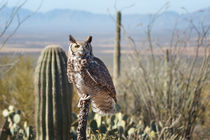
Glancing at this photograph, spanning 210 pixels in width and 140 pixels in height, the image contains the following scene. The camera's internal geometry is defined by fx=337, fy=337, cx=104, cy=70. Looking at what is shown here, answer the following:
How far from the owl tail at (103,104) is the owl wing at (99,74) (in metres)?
0.07

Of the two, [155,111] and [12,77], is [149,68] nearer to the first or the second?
[155,111]

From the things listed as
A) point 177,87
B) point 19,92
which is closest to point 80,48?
point 177,87

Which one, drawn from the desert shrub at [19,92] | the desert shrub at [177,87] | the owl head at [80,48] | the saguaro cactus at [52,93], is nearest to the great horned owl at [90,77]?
the owl head at [80,48]

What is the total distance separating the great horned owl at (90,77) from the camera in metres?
1.80

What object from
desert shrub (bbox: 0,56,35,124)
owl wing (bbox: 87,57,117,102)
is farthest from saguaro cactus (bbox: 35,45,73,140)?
desert shrub (bbox: 0,56,35,124)

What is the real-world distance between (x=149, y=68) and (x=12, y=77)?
3235 millimetres

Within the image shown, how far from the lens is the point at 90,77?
1906mm

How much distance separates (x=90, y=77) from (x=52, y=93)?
152 cm

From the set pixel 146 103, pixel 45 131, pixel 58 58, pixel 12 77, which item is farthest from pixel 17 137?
pixel 12 77

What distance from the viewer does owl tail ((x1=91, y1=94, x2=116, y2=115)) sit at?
206 centimetres

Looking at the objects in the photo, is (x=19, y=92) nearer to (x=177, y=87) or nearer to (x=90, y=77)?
(x=177, y=87)

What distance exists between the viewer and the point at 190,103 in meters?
4.36

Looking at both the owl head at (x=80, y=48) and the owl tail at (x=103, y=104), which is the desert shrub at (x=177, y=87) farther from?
the owl head at (x=80, y=48)

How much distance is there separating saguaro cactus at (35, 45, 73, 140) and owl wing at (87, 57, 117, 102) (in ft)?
4.69
